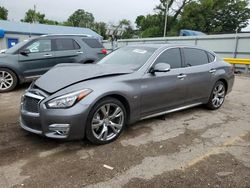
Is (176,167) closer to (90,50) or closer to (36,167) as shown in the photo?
(36,167)

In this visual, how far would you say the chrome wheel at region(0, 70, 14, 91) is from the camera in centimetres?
750

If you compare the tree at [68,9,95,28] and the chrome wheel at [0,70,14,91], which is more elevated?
the tree at [68,9,95,28]

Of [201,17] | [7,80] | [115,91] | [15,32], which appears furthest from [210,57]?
[201,17]

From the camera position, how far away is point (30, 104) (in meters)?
3.84

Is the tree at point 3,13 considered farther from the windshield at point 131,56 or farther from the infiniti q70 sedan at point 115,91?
the infiniti q70 sedan at point 115,91

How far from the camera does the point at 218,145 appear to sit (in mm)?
4102

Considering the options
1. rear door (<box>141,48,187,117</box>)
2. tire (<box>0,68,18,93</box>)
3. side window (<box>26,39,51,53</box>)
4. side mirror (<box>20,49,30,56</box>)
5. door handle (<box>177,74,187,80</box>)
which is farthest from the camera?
side window (<box>26,39,51,53</box>)

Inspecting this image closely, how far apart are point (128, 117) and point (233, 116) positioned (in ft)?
9.09

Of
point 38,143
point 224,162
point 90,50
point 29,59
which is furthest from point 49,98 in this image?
point 90,50

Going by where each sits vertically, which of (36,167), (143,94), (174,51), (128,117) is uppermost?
(174,51)

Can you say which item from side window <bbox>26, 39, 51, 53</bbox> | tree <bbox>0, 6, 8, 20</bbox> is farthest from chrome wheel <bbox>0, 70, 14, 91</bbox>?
tree <bbox>0, 6, 8, 20</bbox>

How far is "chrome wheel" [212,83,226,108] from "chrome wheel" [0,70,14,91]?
5.68 m

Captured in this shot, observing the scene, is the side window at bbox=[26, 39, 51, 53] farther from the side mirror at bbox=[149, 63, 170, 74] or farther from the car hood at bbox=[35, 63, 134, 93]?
the side mirror at bbox=[149, 63, 170, 74]

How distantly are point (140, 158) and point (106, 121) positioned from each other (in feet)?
2.63
